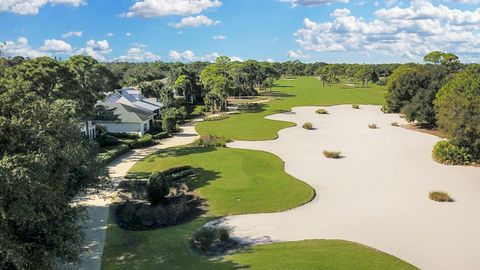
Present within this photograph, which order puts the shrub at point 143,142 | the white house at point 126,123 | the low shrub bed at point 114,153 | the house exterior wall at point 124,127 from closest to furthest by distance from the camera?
the low shrub bed at point 114,153 < the shrub at point 143,142 < the white house at point 126,123 < the house exterior wall at point 124,127

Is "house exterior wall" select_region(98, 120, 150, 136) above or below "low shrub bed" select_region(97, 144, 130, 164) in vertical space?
above

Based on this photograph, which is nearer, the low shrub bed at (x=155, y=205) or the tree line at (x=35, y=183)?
the tree line at (x=35, y=183)

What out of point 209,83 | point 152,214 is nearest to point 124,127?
point 152,214

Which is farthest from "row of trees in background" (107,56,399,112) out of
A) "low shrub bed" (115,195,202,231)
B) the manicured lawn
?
the manicured lawn

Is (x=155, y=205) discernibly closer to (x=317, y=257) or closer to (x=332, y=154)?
(x=317, y=257)

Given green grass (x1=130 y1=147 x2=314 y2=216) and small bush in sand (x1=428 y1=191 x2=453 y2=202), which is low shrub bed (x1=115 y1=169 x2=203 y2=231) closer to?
green grass (x1=130 y1=147 x2=314 y2=216)

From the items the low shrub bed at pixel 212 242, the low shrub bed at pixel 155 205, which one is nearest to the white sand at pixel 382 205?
the low shrub bed at pixel 212 242

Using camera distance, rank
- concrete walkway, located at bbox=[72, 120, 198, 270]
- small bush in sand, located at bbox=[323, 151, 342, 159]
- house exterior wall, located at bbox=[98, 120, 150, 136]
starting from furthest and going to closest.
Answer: house exterior wall, located at bbox=[98, 120, 150, 136] → small bush in sand, located at bbox=[323, 151, 342, 159] → concrete walkway, located at bbox=[72, 120, 198, 270]

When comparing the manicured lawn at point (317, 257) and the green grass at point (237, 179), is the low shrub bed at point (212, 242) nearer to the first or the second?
the manicured lawn at point (317, 257)
